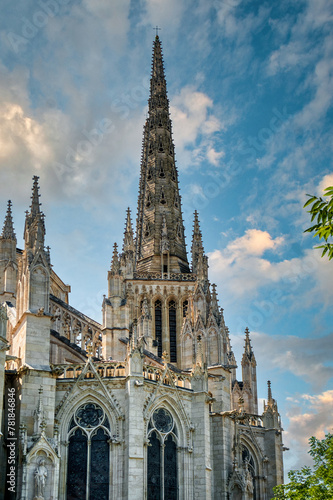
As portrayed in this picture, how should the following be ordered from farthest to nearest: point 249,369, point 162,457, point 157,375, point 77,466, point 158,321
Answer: point 158,321, point 249,369, point 157,375, point 162,457, point 77,466

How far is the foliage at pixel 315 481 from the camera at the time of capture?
89.9 feet

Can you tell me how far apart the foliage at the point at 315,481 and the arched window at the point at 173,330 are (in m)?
25.4

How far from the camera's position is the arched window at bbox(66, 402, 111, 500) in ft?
93.4

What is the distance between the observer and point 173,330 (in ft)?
191

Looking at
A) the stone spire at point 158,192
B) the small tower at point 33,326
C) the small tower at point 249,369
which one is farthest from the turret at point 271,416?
the stone spire at point 158,192

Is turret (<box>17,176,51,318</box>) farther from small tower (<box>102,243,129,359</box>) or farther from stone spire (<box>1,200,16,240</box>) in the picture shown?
stone spire (<box>1,200,16,240</box>)

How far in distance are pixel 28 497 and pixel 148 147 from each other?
1854 inches

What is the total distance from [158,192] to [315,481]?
40.2m

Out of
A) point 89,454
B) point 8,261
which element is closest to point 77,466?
point 89,454

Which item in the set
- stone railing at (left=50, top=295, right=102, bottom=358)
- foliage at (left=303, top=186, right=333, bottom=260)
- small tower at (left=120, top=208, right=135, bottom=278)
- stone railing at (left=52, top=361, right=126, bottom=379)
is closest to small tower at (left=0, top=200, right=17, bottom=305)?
stone railing at (left=50, top=295, right=102, bottom=358)

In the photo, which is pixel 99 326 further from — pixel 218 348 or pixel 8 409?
pixel 8 409

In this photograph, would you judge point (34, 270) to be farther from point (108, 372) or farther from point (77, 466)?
point (77, 466)

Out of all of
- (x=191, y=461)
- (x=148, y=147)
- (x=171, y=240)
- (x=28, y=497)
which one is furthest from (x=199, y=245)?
(x=28, y=497)

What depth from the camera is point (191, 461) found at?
101 feet
